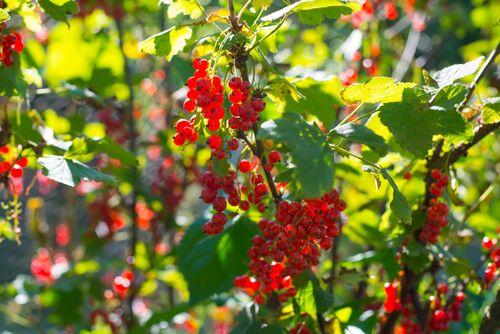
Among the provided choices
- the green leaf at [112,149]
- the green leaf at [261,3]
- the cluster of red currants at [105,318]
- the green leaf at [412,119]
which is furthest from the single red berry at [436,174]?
the cluster of red currants at [105,318]

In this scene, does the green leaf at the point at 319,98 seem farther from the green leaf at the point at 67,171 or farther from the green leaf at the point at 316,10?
the green leaf at the point at 67,171

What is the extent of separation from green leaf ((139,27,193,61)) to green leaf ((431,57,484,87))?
1.60ft

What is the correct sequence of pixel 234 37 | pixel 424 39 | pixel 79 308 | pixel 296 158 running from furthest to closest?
1. pixel 424 39
2. pixel 79 308
3. pixel 234 37
4. pixel 296 158

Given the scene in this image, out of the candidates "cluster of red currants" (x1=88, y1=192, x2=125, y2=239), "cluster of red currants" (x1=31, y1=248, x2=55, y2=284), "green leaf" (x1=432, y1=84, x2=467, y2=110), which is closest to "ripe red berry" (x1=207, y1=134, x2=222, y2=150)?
"green leaf" (x1=432, y1=84, x2=467, y2=110)

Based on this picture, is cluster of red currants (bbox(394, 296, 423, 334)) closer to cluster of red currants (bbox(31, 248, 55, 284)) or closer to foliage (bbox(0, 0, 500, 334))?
foliage (bbox(0, 0, 500, 334))

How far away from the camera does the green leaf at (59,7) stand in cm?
130

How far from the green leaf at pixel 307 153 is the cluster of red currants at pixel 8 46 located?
28.5 inches

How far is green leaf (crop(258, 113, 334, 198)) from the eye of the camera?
0.90 meters

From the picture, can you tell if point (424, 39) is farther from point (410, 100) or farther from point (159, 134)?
point (410, 100)

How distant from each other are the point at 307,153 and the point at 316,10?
36 cm

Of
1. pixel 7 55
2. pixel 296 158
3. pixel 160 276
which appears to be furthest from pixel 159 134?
pixel 296 158

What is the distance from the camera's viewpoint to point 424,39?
16.4 ft

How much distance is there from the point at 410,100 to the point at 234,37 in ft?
1.06

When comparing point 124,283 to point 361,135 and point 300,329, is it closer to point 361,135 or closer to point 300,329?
point 300,329
